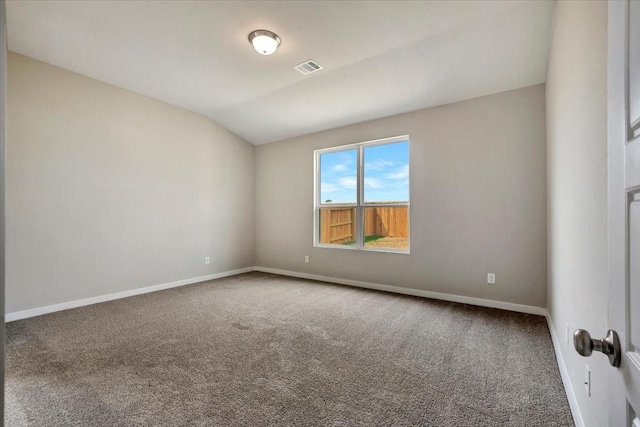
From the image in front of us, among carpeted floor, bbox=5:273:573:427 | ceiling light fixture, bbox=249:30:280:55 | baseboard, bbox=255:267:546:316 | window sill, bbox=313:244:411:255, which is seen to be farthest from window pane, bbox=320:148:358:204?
ceiling light fixture, bbox=249:30:280:55

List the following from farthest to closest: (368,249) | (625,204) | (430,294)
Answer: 1. (368,249)
2. (430,294)
3. (625,204)

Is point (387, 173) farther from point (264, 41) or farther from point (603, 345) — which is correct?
point (603, 345)

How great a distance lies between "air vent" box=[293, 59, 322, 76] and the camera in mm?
3232

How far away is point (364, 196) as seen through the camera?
15.1ft

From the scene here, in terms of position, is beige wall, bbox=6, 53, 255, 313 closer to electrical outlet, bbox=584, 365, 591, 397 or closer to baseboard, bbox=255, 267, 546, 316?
baseboard, bbox=255, 267, 546, 316

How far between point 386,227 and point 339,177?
1184 millimetres

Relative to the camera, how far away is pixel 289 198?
539cm

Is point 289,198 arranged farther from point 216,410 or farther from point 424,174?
point 216,410

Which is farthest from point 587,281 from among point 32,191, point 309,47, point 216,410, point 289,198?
point 32,191

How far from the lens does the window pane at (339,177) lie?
471 cm

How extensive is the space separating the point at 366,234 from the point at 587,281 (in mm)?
3248

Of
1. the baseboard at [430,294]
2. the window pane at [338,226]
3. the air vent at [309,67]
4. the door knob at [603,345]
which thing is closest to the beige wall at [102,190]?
the baseboard at [430,294]

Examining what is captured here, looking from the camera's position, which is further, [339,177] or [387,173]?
[339,177]

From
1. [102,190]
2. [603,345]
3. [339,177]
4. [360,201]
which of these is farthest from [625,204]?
[102,190]
